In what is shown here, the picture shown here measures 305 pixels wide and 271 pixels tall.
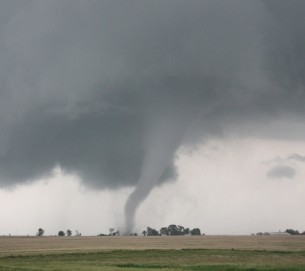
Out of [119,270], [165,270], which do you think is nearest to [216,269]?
[165,270]

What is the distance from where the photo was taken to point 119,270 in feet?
186

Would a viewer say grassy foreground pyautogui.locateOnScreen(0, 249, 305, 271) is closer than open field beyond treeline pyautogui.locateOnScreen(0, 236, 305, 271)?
Yes

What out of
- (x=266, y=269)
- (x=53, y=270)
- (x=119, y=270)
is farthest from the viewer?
(x=266, y=269)

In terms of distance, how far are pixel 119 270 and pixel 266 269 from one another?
17553 mm

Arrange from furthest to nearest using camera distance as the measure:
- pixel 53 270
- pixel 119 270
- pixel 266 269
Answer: pixel 266 269
pixel 119 270
pixel 53 270

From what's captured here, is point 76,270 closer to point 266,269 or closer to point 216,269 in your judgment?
point 216,269

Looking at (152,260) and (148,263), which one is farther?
(152,260)

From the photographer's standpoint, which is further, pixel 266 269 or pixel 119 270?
pixel 266 269

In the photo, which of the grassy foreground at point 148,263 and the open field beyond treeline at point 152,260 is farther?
the open field beyond treeline at point 152,260

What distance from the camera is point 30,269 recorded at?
54.8 m

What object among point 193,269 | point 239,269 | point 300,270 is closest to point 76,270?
point 193,269

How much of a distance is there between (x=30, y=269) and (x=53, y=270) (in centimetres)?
316

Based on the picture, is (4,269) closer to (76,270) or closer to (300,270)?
(76,270)

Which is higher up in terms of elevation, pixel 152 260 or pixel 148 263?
pixel 152 260
